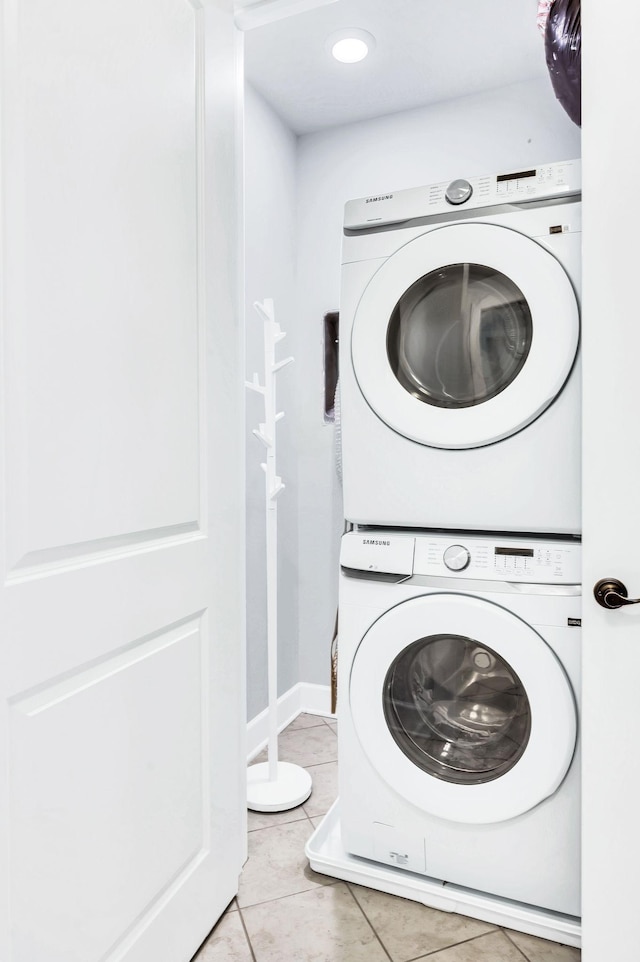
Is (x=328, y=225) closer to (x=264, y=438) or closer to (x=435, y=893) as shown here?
(x=264, y=438)

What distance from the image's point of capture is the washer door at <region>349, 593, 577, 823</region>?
1312mm

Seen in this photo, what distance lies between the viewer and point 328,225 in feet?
8.53

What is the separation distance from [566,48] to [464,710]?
1.70 m

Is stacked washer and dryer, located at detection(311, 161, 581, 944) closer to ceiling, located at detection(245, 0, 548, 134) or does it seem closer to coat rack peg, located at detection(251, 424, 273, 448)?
coat rack peg, located at detection(251, 424, 273, 448)

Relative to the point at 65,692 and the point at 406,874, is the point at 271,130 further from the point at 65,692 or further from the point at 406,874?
the point at 406,874

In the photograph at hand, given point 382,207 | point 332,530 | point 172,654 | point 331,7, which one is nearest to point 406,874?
point 172,654

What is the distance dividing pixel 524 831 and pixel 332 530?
1422 millimetres

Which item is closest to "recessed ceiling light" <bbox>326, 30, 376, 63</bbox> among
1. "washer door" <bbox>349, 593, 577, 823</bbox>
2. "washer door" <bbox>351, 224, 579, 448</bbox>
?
"washer door" <bbox>351, 224, 579, 448</bbox>

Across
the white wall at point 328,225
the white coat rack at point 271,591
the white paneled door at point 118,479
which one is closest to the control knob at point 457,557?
the white paneled door at point 118,479

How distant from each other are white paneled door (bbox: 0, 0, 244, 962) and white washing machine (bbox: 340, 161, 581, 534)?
1.13 ft

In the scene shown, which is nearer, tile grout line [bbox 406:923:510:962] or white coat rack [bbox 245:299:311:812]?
tile grout line [bbox 406:923:510:962]

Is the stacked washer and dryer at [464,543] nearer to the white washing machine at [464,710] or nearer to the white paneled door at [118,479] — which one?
the white washing machine at [464,710]

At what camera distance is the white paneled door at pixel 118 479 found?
2.74 ft

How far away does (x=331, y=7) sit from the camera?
1913 millimetres
